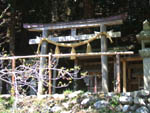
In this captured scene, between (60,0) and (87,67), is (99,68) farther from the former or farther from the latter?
(60,0)

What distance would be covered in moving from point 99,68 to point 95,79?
557mm

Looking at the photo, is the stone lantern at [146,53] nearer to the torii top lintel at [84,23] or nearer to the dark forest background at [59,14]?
the torii top lintel at [84,23]

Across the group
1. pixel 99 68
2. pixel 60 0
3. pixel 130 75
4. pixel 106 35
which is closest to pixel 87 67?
pixel 99 68

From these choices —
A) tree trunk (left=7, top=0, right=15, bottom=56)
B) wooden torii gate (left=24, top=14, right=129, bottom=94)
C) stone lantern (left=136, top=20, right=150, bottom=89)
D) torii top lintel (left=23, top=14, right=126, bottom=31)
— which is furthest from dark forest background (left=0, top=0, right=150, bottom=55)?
stone lantern (left=136, top=20, right=150, bottom=89)

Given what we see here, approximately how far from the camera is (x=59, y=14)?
1404cm

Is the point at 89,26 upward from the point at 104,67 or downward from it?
upward

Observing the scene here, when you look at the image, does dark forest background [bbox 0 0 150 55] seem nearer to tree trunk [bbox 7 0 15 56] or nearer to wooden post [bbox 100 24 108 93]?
tree trunk [bbox 7 0 15 56]

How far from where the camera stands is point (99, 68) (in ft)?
37.4

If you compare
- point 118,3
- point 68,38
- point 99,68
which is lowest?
point 99,68

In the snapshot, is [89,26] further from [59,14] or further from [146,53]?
[59,14]

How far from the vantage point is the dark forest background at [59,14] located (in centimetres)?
1259

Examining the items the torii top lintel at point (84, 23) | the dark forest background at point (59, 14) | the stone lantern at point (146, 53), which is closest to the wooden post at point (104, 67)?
the torii top lintel at point (84, 23)

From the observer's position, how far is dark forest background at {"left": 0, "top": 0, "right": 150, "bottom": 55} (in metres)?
12.6

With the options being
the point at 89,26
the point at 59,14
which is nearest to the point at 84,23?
the point at 89,26
